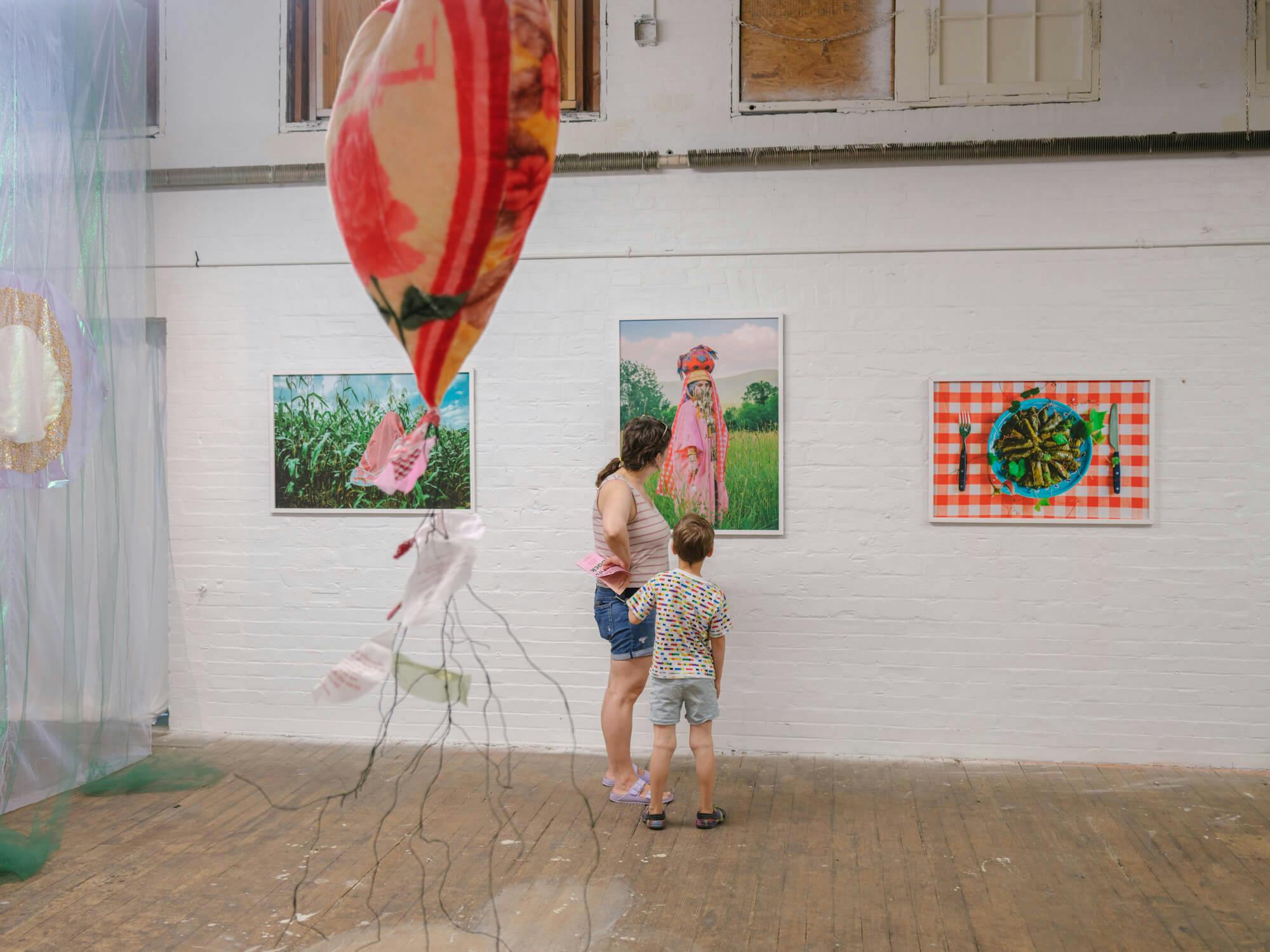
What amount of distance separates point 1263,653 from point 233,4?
15.2 feet

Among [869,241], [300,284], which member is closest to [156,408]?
[300,284]

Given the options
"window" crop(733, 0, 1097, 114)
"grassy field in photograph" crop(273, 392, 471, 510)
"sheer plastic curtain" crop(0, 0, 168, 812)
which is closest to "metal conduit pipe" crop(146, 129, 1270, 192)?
"window" crop(733, 0, 1097, 114)

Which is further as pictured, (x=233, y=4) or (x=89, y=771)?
(x=233, y=4)

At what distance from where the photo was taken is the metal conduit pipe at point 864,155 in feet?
11.8

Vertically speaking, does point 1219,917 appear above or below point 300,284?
below

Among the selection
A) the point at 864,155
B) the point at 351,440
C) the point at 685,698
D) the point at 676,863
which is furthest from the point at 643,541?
the point at 864,155

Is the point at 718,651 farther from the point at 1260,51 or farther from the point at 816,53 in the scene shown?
the point at 1260,51

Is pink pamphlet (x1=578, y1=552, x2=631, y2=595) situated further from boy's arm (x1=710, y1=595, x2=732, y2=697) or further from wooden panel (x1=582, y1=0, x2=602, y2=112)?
wooden panel (x1=582, y1=0, x2=602, y2=112)

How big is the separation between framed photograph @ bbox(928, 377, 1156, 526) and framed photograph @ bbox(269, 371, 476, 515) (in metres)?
1.81

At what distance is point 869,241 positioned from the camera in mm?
3801

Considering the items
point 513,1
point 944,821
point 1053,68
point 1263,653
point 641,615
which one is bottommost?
point 944,821

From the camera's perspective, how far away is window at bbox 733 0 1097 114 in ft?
12.0

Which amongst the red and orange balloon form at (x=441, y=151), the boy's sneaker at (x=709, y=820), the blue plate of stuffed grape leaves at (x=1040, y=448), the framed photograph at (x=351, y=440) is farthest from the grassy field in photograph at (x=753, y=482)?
the red and orange balloon form at (x=441, y=151)

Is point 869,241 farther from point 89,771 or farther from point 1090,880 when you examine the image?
point 89,771
